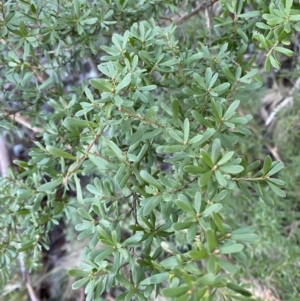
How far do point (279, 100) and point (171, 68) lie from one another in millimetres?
1000

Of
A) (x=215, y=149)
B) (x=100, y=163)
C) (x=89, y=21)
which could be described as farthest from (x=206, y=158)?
(x=89, y=21)

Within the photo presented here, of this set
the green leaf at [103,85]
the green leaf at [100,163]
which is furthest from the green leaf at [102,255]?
the green leaf at [103,85]

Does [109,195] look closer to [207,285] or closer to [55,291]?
[207,285]

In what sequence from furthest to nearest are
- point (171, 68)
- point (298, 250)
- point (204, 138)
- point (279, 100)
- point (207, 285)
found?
A: point (279, 100), point (298, 250), point (171, 68), point (204, 138), point (207, 285)

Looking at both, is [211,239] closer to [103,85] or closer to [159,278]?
[159,278]

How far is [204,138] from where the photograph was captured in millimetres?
496

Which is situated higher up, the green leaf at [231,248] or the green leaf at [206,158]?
the green leaf at [206,158]

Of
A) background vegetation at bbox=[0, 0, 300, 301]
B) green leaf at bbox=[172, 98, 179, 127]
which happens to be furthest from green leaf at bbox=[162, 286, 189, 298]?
green leaf at bbox=[172, 98, 179, 127]

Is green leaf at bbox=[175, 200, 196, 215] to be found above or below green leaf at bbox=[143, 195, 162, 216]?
above

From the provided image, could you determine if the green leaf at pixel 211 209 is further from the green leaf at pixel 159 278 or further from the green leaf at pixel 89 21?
the green leaf at pixel 89 21

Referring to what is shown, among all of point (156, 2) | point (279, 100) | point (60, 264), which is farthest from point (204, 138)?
point (60, 264)

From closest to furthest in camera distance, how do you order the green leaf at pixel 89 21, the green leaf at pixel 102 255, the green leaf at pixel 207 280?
the green leaf at pixel 207 280 → the green leaf at pixel 102 255 → the green leaf at pixel 89 21

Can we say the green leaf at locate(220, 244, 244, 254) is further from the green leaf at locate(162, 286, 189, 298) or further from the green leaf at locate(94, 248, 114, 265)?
the green leaf at locate(94, 248, 114, 265)

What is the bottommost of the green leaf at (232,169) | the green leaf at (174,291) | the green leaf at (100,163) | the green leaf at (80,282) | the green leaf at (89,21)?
the green leaf at (80,282)
